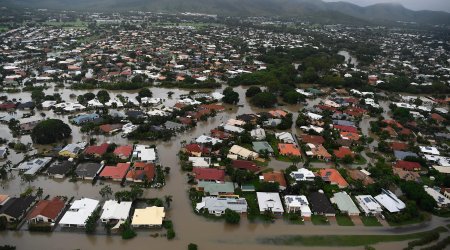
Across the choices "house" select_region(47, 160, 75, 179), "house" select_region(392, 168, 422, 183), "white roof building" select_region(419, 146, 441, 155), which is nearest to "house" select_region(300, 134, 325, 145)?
"house" select_region(392, 168, 422, 183)

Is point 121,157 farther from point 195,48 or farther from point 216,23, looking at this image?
point 216,23

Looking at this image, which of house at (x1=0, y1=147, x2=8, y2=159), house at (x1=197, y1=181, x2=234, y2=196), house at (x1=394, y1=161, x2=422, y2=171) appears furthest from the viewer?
house at (x1=394, y1=161, x2=422, y2=171)

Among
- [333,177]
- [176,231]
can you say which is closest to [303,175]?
[333,177]

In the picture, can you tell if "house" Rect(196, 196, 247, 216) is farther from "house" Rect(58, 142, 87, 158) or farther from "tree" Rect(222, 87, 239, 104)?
"tree" Rect(222, 87, 239, 104)

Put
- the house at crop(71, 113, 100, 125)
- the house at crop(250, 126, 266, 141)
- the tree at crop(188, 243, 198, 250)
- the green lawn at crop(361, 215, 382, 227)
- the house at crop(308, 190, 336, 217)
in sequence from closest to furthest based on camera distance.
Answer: the tree at crop(188, 243, 198, 250) < the green lawn at crop(361, 215, 382, 227) < the house at crop(308, 190, 336, 217) < the house at crop(250, 126, 266, 141) < the house at crop(71, 113, 100, 125)

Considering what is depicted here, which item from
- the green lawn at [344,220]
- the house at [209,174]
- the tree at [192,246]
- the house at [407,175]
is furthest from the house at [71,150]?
the house at [407,175]

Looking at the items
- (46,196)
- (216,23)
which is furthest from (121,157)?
(216,23)

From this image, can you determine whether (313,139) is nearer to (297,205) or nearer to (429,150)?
(429,150)

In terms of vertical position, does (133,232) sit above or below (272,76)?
below
